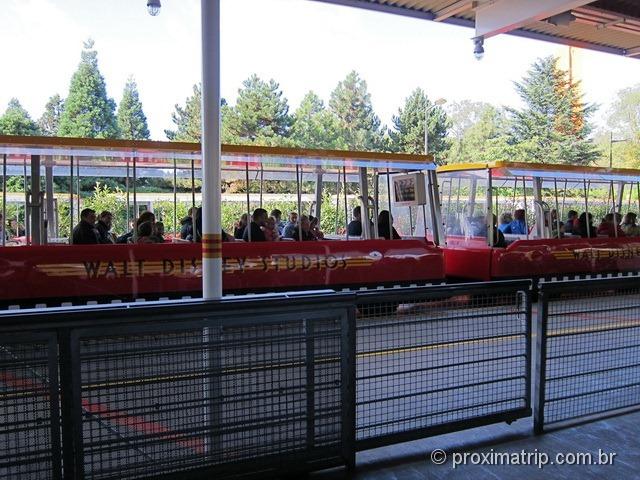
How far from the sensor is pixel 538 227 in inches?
518

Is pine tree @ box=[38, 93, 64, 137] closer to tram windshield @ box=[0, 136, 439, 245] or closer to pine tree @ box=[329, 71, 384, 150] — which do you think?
pine tree @ box=[329, 71, 384, 150]

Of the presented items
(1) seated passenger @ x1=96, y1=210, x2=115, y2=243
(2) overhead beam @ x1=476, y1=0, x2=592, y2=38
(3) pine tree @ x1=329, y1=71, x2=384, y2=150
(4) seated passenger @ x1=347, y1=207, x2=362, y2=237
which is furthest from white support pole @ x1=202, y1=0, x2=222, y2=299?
(3) pine tree @ x1=329, y1=71, x2=384, y2=150

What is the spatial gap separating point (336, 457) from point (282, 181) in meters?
9.56

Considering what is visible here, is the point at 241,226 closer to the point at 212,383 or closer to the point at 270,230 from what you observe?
the point at 270,230

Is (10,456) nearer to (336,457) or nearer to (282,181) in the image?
(336,457)

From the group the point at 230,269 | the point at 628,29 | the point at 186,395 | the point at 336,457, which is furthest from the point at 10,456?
the point at 628,29

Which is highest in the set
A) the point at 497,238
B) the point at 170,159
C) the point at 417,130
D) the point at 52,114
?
the point at 52,114

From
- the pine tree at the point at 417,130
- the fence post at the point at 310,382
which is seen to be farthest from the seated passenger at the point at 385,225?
the pine tree at the point at 417,130

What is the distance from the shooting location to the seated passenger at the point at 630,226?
47.6ft

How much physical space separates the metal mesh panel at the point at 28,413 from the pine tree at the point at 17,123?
161ft

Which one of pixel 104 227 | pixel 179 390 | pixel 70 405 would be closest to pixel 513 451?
pixel 179 390

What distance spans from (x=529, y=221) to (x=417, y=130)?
151 ft

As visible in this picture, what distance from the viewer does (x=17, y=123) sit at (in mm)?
49625

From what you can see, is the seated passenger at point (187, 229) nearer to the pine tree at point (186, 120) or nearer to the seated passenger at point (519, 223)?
the seated passenger at point (519, 223)
